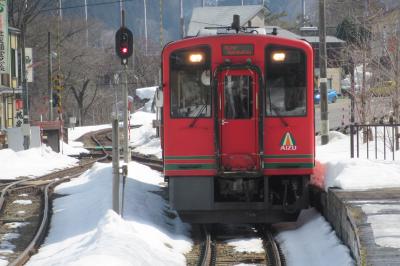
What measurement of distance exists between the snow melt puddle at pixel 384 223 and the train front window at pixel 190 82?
3.02 metres

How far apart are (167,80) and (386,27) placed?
18.0 metres

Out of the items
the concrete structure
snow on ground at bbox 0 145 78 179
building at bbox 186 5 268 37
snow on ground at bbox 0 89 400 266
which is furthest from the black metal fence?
building at bbox 186 5 268 37

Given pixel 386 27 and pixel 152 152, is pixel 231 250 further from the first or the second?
pixel 152 152

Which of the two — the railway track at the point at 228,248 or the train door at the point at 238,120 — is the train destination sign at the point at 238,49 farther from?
the railway track at the point at 228,248

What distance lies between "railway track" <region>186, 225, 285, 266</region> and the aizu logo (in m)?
1.39

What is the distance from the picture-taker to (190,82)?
11820 mm

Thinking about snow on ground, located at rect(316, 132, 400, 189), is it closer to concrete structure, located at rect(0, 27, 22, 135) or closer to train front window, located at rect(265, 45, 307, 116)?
train front window, located at rect(265, 45, 307, 116)

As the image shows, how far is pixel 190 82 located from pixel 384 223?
12.9ft

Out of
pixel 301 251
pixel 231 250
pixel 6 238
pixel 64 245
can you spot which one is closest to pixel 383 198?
pixel 301 251

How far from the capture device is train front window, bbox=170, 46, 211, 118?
38.4 ft

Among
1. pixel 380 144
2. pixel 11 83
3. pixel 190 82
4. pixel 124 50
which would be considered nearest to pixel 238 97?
pixel 190 82

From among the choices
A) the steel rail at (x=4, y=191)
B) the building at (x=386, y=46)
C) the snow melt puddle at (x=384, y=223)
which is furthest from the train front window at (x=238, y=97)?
the building at (x=386, y=46)

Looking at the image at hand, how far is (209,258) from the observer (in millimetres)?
10188

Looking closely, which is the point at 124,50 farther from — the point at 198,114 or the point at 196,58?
the point at 198,114
